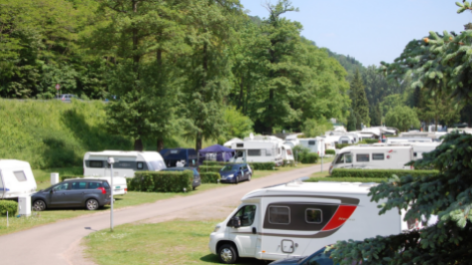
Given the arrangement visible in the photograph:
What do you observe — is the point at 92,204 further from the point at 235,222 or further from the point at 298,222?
the point at 298,222

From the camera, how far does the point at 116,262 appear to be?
1048 centimetres

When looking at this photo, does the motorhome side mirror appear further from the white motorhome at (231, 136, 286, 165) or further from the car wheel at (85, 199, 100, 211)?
the white motorhome at (231, 136, 286, 165)

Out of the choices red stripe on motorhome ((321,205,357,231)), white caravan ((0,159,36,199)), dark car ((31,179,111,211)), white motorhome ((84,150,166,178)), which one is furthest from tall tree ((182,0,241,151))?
red stripe on motorhome ((321,205,357,231))

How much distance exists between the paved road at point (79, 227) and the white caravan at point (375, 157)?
7313mm

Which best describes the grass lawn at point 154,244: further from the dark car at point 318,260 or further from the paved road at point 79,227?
the dark car at point 318,260

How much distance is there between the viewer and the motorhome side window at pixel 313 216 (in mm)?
9703

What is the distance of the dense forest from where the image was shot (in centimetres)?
1377

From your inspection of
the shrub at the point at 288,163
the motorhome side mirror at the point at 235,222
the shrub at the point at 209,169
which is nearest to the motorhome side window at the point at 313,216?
the motorhome side mirror at the point at 235,222

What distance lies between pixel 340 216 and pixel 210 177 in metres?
20.5

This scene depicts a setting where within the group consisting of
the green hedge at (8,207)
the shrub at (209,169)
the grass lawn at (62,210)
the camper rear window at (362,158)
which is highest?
the camper rear window at (362,158)

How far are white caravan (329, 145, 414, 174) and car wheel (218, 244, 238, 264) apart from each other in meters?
19.3

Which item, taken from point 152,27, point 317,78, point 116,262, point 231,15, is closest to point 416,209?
point 116,262

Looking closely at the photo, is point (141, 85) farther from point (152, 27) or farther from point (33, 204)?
point (152, 27)

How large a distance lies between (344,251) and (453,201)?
4.13 feet
